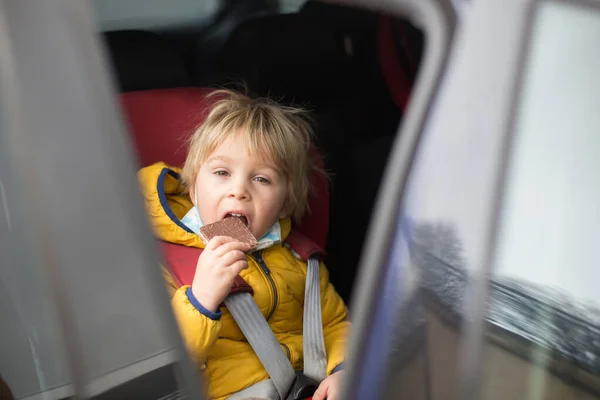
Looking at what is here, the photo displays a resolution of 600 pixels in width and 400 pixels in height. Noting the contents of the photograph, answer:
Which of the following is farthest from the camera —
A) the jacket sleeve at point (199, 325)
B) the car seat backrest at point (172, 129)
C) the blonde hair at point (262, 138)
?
the car seat backrest at point (172, 129)

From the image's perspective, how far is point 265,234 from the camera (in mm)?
1714

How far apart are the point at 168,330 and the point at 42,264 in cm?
17

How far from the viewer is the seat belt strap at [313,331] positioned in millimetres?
1541

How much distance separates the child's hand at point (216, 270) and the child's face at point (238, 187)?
0.46 feet

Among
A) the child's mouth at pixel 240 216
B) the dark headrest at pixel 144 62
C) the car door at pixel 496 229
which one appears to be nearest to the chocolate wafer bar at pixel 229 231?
the child's mouth at pixel 240 216

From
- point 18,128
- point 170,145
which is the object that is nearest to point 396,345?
point 18,128

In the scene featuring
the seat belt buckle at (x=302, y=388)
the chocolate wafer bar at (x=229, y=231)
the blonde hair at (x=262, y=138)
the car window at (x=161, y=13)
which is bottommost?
the seat belt buckle at (x=302, y=388)

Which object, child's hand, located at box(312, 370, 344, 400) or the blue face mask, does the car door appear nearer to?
child's hand, located at box(312, 370, 344, 400)

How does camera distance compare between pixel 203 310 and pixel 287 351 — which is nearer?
pixel 203 310

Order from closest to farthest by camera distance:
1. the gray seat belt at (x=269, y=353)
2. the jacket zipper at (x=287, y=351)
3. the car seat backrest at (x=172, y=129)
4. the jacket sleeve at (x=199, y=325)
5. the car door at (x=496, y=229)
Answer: the car door at (x=496, y=229), the jacket sleeve at (x=199, y=325), the gray seat belt at (x=269, y=353), the jacket zipper at (x=287, y=351), the car seat backrest at (x=172, y=129)

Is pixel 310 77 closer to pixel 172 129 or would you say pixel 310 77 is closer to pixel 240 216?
pixel 172 129

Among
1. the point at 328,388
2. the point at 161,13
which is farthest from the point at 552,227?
the point at 161,13

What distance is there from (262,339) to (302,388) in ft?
0.43

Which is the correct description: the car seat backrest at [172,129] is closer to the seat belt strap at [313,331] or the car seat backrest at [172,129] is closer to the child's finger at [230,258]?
the seat belt strap at [313,331]
